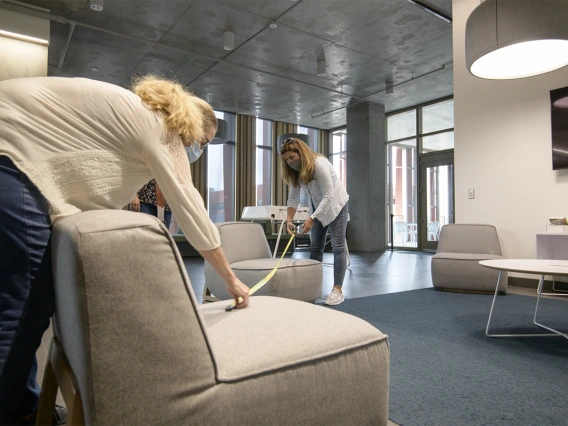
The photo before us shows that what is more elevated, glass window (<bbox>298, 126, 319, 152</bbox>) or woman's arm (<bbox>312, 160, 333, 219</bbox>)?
glass window (<bbox>298, 126, 319, 152</bbox>)

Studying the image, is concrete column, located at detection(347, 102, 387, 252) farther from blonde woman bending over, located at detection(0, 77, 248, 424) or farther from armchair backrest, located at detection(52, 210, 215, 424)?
armchair backrest, located at detection(52, 210, 215, 424)

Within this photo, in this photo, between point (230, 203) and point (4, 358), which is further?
point (230, 203)

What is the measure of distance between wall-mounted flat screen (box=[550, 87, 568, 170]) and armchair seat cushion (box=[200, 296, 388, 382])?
345cm

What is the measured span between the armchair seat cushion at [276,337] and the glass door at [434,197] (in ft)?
25.0

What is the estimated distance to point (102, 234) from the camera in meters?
0.67

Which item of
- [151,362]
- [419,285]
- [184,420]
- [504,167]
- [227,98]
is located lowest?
[419,285]

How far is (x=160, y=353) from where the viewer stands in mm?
708

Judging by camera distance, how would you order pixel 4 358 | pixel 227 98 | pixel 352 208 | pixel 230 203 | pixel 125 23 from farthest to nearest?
pixel 230 203 → pixel 352 208 → pixel 227 98 → pixel 125 23 → pixel 4 358

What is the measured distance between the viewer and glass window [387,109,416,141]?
8859 millimetres

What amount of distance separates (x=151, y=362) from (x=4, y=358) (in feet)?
1.29

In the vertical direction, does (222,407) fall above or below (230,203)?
below

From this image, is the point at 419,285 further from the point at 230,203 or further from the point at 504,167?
the point at 230,203

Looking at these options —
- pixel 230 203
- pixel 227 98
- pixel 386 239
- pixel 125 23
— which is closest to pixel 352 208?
pixel 386 239

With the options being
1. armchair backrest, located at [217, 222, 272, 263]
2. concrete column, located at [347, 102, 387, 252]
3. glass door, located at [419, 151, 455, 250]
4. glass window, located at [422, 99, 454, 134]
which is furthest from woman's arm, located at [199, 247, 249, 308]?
glass window, located at [422, 99, 454, 134]
